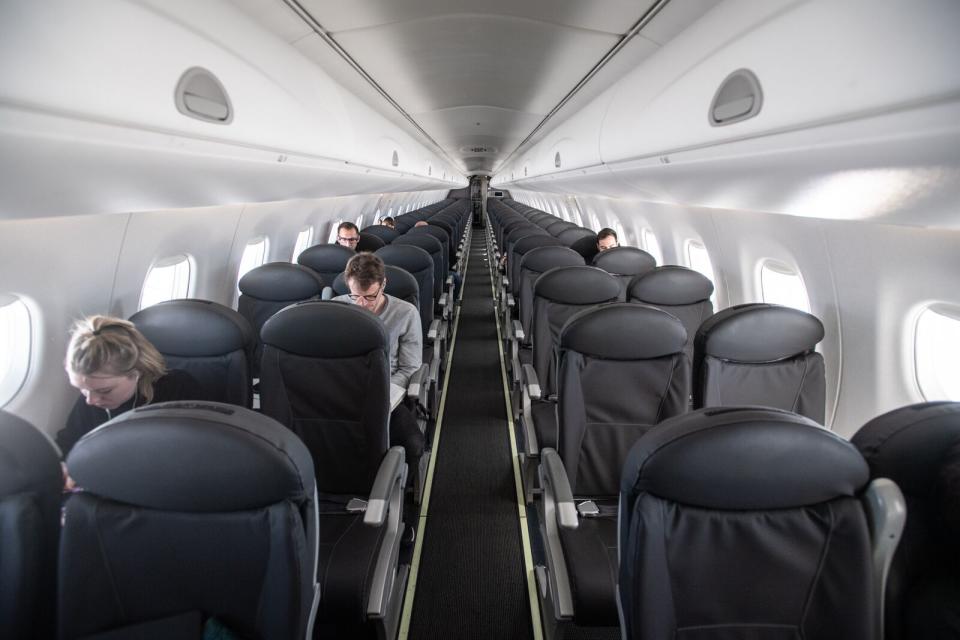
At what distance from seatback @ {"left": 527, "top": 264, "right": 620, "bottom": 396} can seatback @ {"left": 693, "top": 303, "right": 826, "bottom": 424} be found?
148 centimetres

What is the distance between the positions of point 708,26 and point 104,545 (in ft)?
11.7

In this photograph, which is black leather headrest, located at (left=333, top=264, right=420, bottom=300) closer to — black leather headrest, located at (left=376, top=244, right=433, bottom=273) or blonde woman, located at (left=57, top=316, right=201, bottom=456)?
black leather headrest, located at (left=376, top=244, right=433, bottom=273)

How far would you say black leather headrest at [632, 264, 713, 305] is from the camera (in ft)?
14.2

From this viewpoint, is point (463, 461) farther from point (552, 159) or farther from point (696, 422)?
point (552, 159)

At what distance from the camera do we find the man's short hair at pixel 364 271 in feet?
11.7

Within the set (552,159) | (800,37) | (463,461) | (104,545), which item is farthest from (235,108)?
(552,159)

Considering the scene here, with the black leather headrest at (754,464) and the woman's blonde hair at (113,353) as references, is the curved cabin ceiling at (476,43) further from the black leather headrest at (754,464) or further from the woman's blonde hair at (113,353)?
the black leather headrest at (754,464)

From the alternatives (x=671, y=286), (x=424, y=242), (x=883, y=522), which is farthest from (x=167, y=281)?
(x=883, y=522)

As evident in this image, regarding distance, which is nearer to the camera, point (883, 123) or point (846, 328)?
point (883, 123)

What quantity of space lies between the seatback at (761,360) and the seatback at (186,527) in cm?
225

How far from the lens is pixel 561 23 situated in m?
3.38

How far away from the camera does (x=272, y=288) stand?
182 inches

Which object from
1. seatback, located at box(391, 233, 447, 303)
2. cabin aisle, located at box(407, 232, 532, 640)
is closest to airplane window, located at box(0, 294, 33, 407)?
cabin aisle, located at box(407, 232, 532, 640)

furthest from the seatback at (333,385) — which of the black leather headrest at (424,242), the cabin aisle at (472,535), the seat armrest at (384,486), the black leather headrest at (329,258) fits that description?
the black leather headrest at (424,242)
